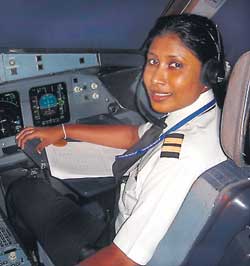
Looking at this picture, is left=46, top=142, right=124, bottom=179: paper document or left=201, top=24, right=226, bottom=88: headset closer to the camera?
left=201, top=24, right=226, bottom=88: headset

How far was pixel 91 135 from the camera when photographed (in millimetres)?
1848

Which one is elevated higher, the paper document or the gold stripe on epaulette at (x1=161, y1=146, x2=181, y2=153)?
the gold stripe on epaulette at (x1=161, y1=146, x2=181, y2=153)

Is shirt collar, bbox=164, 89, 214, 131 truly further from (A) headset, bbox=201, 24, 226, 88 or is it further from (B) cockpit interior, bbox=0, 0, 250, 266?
(B) cockpit interior, bbox=0, 0, 250, 266

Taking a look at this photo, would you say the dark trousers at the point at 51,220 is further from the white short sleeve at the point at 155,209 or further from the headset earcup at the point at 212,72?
the headset earcup at the point at 212,72

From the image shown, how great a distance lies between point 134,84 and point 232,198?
1.24m

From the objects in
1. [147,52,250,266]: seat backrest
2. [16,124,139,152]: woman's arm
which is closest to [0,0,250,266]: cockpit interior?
[147,52,250,266]: seat backrest

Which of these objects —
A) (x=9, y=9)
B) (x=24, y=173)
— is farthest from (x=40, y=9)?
(x=24, y=173)

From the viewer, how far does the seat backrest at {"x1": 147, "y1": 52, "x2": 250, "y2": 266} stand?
1083mm

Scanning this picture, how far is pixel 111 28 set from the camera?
1937mm

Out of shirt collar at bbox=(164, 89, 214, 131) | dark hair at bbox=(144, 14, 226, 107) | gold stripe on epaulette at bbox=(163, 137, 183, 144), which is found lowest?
gold stripe on epaulette at bbox=(163, 137, 183, 144)

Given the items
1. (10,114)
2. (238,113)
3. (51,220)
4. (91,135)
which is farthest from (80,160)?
(238,113)

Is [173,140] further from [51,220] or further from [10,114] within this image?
[10,114]

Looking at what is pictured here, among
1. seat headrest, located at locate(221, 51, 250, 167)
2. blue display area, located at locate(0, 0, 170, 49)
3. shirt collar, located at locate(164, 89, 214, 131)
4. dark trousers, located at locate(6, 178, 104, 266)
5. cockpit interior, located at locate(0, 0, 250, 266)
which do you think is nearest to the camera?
seat headrest, located at locate(221, 51, 250, 167)

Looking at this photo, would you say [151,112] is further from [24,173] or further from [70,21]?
[24,173]
